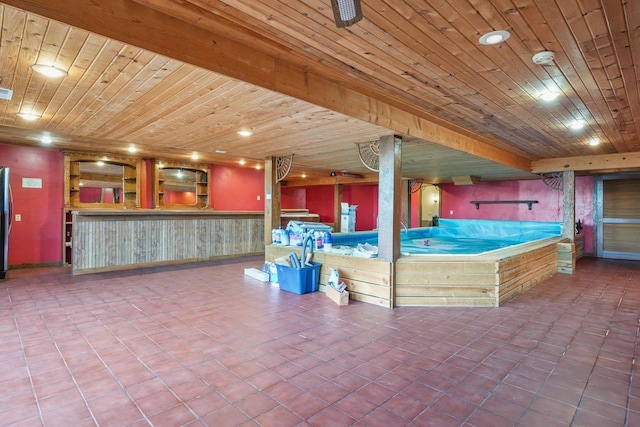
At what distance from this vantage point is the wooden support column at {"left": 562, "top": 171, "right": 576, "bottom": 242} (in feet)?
22.5

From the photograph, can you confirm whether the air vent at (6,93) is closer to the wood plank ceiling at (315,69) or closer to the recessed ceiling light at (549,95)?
the wood plank ceiling at (315,69)

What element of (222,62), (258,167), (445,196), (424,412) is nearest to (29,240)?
(258,167)

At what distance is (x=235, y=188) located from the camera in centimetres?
935

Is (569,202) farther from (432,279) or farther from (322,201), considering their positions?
(322,201)

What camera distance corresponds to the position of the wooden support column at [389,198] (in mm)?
4070

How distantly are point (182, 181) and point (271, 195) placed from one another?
5049 mm

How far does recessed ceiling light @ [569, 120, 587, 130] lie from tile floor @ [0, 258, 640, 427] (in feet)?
7.52

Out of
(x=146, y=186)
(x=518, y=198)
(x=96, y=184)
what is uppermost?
(x=96, y=184)

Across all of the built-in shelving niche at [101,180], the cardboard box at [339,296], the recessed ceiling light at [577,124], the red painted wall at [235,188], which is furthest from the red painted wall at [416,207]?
the built-in shelving niche at [101,180]

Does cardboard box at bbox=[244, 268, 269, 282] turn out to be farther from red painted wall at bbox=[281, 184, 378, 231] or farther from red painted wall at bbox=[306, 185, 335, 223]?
red painted wall at bbox=[306, 185, 335, 223]

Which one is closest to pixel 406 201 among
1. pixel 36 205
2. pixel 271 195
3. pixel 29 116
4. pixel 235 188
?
pixel 235 188

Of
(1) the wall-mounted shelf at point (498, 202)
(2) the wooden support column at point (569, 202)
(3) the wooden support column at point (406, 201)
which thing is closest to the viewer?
(2) the wooden support column at point (569, 202)

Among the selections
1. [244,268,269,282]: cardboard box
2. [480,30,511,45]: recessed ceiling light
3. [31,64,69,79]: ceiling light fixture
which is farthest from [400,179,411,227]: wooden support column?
[31,64,69,79]: ceiling light fixture

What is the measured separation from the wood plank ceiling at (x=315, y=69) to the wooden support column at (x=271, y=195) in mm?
1194
